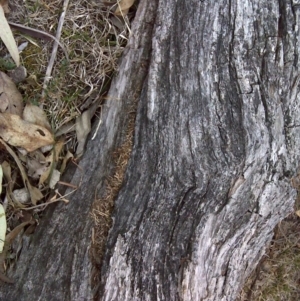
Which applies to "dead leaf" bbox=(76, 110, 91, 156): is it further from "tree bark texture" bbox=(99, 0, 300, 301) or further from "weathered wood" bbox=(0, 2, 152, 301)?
"tree bark texture" bbox=(99, 0, 300, 301)

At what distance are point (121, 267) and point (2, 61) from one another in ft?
3.04

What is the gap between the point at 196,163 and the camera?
1497mm

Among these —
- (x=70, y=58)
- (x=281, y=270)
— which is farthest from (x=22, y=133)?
(x=281, y=270)

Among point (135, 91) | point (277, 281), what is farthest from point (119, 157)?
point (277, 281)

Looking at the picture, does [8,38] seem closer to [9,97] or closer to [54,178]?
[9,97]

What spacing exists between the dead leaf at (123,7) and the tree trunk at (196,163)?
18 cm

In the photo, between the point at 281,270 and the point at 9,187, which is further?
the point at 281,270

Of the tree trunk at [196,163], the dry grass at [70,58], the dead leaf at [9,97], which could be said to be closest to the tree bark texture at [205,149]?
the tree trunk at [196,163]

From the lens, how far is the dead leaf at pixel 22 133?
163 cm

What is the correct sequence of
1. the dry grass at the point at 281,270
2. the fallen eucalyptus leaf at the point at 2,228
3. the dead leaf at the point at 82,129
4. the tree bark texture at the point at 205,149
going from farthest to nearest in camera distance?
the dry grass at the point at 281,270
the dead leaf at the point at 82,129
the fallen eucalyptus leaf at the point at 2,228
the tree bark texture at the point at 205,149

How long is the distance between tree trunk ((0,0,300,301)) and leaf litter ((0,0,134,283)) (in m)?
0.18

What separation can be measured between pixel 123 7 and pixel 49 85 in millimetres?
437

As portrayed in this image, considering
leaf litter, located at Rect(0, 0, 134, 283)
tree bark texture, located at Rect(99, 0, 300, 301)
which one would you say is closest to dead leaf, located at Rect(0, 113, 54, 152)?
leaf litter, located at Rect(0, 0, 134, 283)

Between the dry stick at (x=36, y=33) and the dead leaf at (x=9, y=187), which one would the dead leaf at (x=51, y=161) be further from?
the dry stick at (x=36, y=33)
